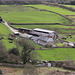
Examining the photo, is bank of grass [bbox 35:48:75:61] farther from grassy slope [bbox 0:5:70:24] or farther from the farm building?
grassy slope [bbox 0:5:70:24]

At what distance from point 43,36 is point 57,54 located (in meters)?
10.6

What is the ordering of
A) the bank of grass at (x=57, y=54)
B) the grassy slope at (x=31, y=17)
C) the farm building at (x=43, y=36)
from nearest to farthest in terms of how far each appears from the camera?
the bank of grass at (x=57, y=54) → the farm building at (x=43, y=36) → the grassy slope at (x=31, y=17)

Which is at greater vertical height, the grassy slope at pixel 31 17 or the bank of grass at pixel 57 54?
the grassy slope at pixel 31 17

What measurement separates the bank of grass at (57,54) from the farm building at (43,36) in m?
3.99

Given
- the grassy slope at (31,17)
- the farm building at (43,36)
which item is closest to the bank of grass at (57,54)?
the farm building at (43,36)

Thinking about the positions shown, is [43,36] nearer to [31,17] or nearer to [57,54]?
[57,54]

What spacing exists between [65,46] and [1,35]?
15.9 m

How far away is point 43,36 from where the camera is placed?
141 ft

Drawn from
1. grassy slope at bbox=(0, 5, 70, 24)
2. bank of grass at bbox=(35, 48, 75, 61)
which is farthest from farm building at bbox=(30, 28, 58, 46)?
grassy slope at bbox=(0, 5, 70, 24)

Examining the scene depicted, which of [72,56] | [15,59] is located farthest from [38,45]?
[15,59]

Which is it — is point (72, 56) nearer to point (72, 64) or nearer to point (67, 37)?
point (72, 64)

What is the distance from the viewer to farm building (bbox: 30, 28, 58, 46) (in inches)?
1558

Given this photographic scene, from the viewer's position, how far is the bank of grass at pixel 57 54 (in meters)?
31.2

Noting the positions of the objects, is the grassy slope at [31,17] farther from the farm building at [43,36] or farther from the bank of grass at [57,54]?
the bank of grass at [57,54]
